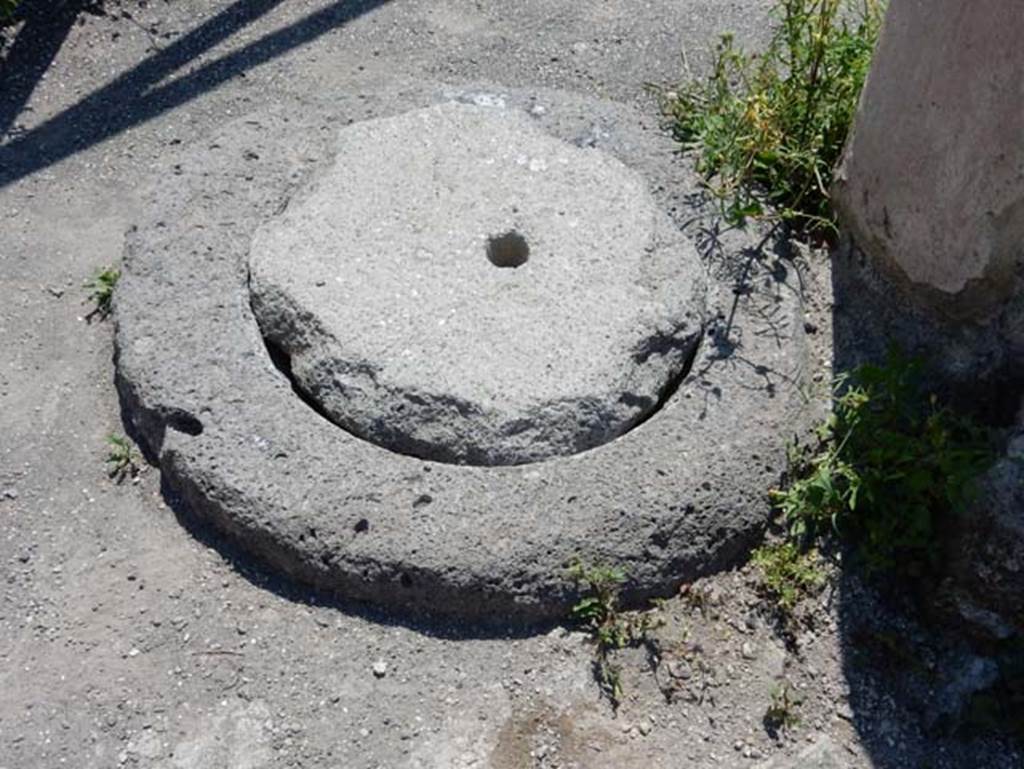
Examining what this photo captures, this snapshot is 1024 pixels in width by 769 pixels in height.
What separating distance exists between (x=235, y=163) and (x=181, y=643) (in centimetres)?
138

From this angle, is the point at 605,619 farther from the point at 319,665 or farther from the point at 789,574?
the point at 319,665

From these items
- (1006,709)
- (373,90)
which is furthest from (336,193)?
(1006,709)

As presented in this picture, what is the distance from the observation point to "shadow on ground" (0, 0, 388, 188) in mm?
4277

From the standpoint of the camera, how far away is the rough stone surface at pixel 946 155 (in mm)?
2957

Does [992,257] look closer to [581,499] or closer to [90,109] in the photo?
[581,499]

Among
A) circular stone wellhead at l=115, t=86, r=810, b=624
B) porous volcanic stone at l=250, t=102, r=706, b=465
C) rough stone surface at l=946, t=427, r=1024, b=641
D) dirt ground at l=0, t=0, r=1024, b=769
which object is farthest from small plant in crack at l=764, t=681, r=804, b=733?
porous volcanic stone at l=250, t=102, r=706, b=465

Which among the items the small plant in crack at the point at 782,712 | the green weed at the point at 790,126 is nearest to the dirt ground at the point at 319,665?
the small plant in crack at the point at 782,712

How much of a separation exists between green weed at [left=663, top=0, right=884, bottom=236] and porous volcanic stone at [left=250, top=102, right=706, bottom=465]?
0.28 metres

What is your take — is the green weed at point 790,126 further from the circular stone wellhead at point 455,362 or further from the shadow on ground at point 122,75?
the shadow on ground at point 122,75

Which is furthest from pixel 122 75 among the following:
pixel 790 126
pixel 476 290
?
pixel 790 126

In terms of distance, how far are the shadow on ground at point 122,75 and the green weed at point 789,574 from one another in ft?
7.93

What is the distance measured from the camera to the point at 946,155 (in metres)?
3.16

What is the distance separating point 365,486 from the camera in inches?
123

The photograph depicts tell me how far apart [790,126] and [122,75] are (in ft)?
7.07
